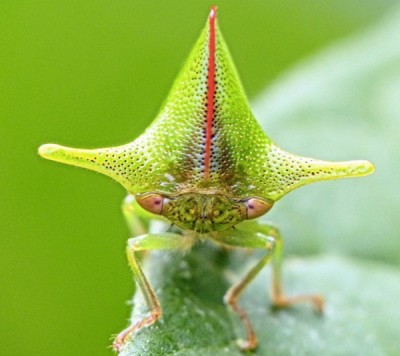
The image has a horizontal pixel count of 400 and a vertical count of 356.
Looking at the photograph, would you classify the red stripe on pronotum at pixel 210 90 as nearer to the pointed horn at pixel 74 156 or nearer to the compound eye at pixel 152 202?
the compound eye at pixel 152 202

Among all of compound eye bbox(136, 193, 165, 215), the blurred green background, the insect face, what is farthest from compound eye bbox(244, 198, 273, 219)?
the blurred green background

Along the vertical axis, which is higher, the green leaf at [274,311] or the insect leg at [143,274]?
the insect leg at [143,274]

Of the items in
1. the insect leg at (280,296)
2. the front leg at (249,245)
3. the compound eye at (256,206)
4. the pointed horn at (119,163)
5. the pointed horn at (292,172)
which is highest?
the pointed horn at (119,163)

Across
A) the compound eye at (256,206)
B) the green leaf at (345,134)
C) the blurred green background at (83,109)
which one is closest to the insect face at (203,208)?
the compound eye at (256,206)

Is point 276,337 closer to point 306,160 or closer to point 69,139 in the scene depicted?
point 306,160

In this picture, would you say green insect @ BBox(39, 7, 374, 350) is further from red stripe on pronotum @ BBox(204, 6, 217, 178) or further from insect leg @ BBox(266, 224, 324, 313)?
insect leg @ BBox(266, 224, 324, 313)
